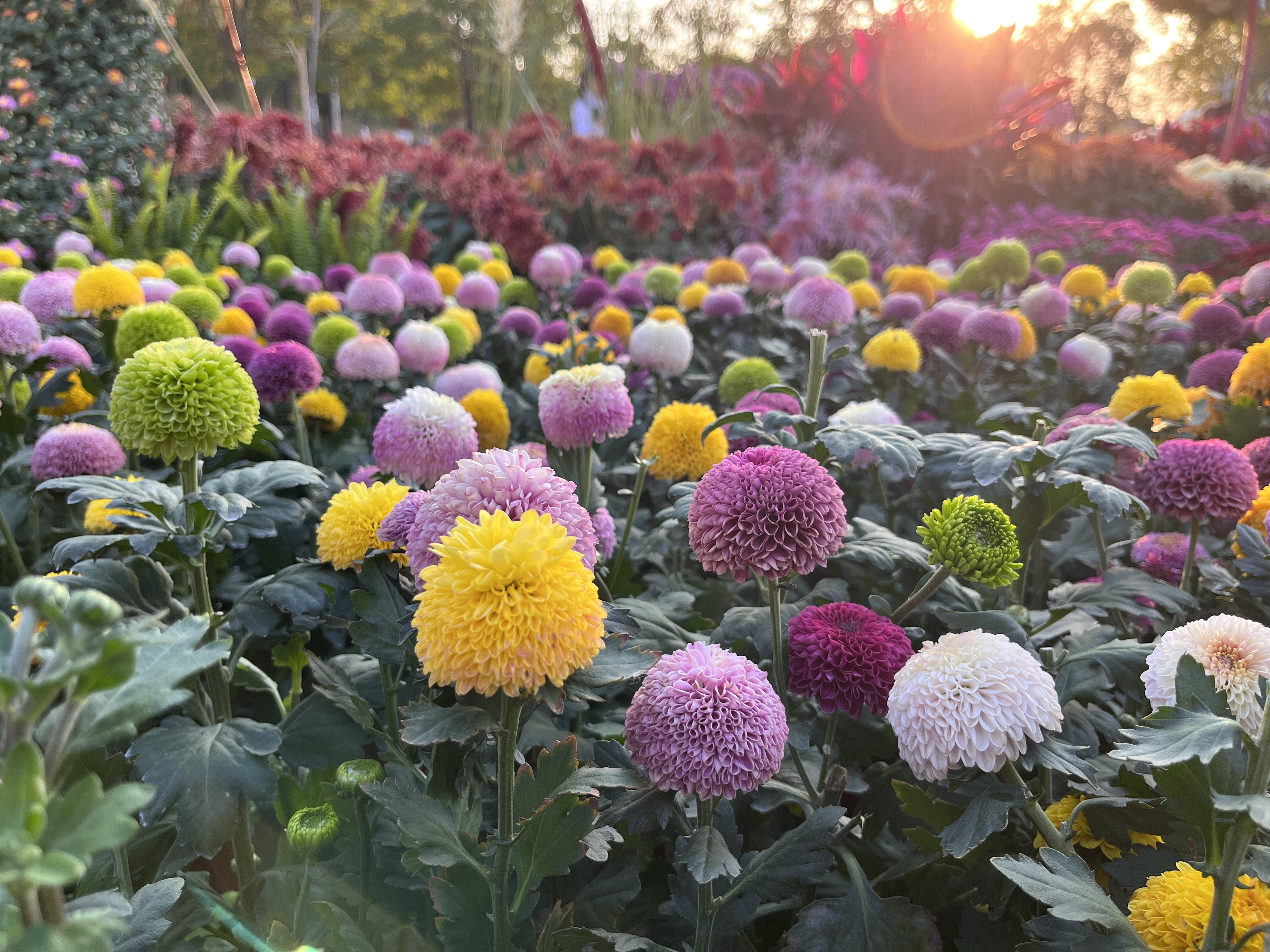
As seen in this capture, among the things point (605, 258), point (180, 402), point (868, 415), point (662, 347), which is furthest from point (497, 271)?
point (180, 402)

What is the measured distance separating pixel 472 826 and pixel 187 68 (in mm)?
5634

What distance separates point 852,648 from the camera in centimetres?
109

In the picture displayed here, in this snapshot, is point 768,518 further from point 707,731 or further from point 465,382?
point 465,382

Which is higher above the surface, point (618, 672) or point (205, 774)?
point (618, 672)

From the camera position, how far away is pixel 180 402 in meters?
1.20

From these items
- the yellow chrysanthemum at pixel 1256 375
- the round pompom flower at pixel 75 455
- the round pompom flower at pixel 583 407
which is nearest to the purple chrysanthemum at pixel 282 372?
the round pompom flower at pixel 75 455

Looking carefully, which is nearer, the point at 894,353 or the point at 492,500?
the point at 492,500

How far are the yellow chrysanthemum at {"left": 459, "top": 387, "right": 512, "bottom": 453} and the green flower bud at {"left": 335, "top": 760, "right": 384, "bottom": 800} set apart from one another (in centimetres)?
98

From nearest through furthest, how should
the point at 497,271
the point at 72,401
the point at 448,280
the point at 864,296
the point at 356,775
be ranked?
1. the point at 356,775
2. the point at 72,401
3. the point at 864,296
4. the point at 448,280
5. the point at 497,271

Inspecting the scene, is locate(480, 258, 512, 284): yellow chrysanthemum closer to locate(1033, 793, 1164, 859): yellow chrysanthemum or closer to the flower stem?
the flower stem

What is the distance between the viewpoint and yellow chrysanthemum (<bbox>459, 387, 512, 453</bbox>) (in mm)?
1905

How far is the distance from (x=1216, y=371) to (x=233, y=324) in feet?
10.1

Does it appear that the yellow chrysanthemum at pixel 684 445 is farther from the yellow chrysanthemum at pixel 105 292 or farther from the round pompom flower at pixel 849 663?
the yellow chrysanthemum at pixel 105 292

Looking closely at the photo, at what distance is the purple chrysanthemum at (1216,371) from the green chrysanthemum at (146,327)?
112 inches
